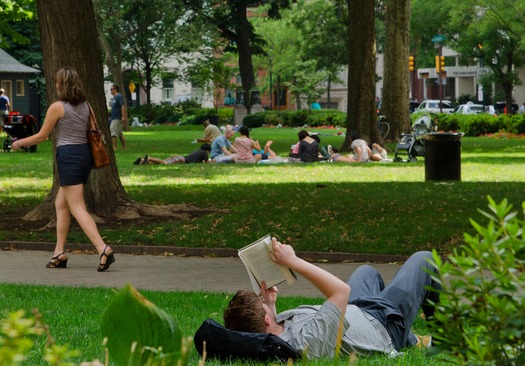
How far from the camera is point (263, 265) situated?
6004 millimetres

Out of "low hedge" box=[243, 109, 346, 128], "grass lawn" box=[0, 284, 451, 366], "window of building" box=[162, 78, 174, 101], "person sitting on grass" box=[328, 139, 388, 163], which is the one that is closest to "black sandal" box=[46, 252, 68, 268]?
"grass lawn" box=[0, 284, 451, 366]

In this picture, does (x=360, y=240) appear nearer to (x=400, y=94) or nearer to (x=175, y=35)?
(x=400, y=94)

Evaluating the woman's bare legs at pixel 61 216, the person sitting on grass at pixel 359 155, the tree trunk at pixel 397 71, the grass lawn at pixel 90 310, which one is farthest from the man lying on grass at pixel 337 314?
the tree trunk at pixel 397 71

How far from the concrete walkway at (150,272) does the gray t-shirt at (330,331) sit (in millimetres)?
3855

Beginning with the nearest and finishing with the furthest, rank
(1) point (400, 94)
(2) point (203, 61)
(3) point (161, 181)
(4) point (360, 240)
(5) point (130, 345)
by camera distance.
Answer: (5) point (130, 345)
(4) point (360, 240)
(3) point (161, 181)
(1) point (400, 94)
(2) point (203, 61)

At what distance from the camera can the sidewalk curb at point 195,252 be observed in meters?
13.0

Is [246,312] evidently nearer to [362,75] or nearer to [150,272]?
[150,272]

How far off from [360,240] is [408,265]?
6.89 m

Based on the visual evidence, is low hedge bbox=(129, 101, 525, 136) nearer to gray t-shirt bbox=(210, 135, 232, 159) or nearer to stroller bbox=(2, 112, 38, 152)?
stroller bbox=(2, 112, 38, 152)

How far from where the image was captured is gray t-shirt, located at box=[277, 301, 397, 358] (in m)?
5.98

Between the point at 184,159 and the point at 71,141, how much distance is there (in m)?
16.7

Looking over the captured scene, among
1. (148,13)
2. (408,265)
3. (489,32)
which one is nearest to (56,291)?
(408,265)

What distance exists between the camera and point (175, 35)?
72188 mm

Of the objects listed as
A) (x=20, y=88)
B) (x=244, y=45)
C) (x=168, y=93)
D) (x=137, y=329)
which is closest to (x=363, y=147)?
(x=137, y=329)
